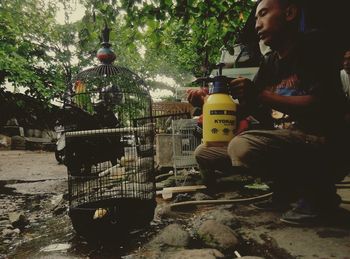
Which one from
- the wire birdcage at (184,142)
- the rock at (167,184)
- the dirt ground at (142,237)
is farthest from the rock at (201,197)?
the wire birdcage at (184,142)

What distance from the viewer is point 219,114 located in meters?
2.02

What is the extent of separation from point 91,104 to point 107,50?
856mm

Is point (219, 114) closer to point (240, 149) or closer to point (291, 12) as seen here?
point (240, 149)

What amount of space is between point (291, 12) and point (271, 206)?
1.84 metres

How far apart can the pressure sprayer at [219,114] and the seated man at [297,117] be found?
0.08 metres

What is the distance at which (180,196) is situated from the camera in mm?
4059

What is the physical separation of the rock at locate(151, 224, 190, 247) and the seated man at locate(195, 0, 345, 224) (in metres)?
0.72

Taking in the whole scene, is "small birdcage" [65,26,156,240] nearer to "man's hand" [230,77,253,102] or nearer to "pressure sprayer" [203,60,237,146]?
"pressure sprayer" [203,60,237,146]

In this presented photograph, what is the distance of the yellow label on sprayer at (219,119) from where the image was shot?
202 centimetres

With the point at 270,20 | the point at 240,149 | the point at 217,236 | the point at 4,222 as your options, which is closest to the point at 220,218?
the point at 217,236

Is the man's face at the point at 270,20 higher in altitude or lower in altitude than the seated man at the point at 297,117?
higher

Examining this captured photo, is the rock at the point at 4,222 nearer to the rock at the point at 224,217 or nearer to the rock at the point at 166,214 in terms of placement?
the rock at the point at 166,214

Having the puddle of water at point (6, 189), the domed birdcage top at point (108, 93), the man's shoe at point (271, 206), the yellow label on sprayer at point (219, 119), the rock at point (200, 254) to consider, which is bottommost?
the puddle of water at point (6, 189)

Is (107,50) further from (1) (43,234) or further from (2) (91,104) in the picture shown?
(1) (43,234)
